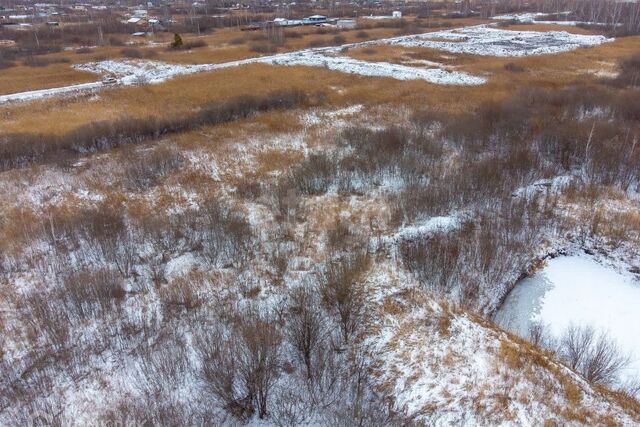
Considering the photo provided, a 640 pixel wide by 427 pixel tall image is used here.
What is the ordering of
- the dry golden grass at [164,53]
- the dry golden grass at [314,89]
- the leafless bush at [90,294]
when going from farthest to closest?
1. the dry golden grass at [164,53]
2. the dry golden grass at [314,89]
3. the leafless bush at [90,294]

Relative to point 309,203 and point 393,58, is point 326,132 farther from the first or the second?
point 393,58

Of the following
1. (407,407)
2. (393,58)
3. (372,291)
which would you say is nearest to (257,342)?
(407,407)

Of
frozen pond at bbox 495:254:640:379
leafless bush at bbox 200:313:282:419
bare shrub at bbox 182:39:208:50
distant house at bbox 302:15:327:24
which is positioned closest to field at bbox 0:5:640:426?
leafless bush at bbox 200:313:282:419

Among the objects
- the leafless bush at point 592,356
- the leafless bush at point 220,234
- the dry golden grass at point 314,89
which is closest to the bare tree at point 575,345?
the leafless bush at point 592,356

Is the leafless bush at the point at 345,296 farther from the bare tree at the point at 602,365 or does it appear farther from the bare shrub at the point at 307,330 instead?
the bare tree at the point at 602,365

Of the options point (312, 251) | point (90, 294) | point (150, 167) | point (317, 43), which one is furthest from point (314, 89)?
point (90, 294)

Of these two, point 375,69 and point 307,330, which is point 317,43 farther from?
point 307,330

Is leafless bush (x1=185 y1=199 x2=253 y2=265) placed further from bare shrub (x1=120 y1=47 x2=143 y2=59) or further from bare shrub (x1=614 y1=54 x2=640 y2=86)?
bare shrub (x1=120 y1=47 x2=143 y2=59)
